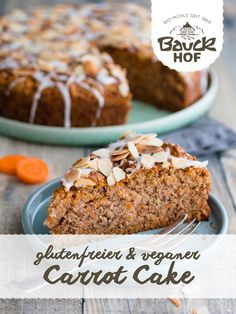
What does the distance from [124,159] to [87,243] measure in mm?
445

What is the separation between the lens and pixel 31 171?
4.21 m

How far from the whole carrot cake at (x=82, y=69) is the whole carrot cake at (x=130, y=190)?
3.48 feet

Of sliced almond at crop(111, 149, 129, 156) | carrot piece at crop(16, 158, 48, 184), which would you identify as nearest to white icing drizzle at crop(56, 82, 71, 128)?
carrot piece at crop(16, 158, 48, 184)

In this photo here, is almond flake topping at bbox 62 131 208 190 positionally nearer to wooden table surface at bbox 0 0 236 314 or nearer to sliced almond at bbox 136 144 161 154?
sliced almond at bbox 136 144 161 154

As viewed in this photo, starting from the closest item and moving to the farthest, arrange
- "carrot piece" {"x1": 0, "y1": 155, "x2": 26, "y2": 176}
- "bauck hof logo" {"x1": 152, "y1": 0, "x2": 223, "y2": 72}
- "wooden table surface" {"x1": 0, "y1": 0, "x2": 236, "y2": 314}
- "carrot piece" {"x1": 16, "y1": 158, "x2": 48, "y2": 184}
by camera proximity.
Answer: "wooden table surface" {"x1": 0, "y1": 0, "x2": 236, "y2": 314} < "carrot piece" {"x1": 16, "y1": 158, "x2": 48, "y2": 184} < "carrot piece" {"x1": 0, "y1": 155, "x2": 26, "y2": 176} < "bauck hof logo" {"x1": 152, "y1": 0, "x2": 223, "y2": 72}

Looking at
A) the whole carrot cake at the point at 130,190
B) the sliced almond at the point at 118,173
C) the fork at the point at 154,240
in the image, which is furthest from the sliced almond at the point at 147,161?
the fork at the point at 154,240

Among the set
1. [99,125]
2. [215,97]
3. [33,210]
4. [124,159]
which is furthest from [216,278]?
[215,97]

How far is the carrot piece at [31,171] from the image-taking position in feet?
13.6

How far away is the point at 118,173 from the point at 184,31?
1.51 meters

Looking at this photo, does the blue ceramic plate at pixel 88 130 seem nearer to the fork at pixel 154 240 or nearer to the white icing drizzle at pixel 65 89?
the white icing drizzle at pixel 65 89

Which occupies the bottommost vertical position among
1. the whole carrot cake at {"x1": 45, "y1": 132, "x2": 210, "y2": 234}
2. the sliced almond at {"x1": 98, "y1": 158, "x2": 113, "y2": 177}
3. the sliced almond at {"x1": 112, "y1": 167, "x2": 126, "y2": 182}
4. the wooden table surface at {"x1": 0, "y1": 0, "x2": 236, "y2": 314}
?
the wooden table surface at {"x1": 0, "y1": 0, "x2": 236, "y2": 314}

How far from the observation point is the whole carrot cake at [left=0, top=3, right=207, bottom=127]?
184 inches

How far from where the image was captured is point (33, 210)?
144 inches

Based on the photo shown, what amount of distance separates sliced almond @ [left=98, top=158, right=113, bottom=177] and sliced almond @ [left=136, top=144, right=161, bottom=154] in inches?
7.5
